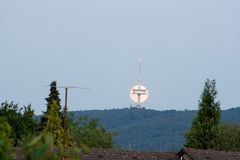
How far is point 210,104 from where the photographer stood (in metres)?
72.1

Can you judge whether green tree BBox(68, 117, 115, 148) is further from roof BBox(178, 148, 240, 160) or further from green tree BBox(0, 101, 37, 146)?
roof BBox(178, 148, 240, 160)

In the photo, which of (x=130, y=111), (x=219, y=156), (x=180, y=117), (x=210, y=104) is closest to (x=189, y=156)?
(x=219, y=156)

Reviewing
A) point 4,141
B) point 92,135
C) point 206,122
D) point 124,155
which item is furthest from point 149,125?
point 4,141

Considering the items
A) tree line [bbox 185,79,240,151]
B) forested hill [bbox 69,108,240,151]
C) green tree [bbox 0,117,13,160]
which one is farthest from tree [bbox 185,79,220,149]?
forested hill [bbox 69,108,240,151]

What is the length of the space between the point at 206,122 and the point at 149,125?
349 feet

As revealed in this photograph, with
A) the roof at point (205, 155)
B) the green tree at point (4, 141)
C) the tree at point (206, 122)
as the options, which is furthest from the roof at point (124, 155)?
the green tree at point (4, 141)

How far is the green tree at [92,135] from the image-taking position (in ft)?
274

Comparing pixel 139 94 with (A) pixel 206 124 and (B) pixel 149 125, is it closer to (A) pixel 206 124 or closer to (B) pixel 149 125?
(A) pixel 206 124

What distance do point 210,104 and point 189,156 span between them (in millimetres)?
22937

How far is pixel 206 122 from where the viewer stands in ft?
235

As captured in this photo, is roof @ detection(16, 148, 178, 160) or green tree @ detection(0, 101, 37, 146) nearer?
roof @ detection(16, 148, 178, 160)

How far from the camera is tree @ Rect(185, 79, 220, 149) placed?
233 feet

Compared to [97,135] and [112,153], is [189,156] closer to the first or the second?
[112,153]

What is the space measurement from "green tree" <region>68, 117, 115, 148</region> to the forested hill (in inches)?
2717
